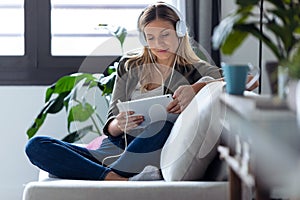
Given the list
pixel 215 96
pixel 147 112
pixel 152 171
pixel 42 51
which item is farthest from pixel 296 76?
pixel 42 51

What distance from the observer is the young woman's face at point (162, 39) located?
300cm

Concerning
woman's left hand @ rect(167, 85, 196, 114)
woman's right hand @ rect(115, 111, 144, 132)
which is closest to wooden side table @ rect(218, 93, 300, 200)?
woman's left hand @ rect(167, 85, 196, 114)

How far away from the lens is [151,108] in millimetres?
2777

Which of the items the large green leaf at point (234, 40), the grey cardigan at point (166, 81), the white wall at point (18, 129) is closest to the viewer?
the large green leaf at point (234, 40)

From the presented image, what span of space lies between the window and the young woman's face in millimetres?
881

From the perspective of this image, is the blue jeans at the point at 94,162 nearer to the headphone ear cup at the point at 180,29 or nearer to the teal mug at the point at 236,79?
the headphone ear cup at the point at 180,29

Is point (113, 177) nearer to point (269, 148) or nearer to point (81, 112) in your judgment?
point (81, 112)

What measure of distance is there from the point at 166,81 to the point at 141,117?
24cm

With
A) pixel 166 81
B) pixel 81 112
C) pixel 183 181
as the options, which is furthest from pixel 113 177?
pixel 81 112

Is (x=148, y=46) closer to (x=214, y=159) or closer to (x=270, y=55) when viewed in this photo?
(x=214, y=159)

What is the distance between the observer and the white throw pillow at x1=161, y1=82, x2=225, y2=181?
7.33 feet

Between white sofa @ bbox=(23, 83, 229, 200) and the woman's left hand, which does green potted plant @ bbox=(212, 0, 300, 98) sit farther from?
the woman's left hand

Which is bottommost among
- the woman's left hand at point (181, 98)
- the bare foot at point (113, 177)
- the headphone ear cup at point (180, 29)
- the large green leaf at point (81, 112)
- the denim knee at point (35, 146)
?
the bare foot at point (113, 177)

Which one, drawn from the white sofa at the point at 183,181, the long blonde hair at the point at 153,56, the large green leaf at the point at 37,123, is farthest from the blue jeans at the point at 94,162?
the large green leaf at the point at 37,123
